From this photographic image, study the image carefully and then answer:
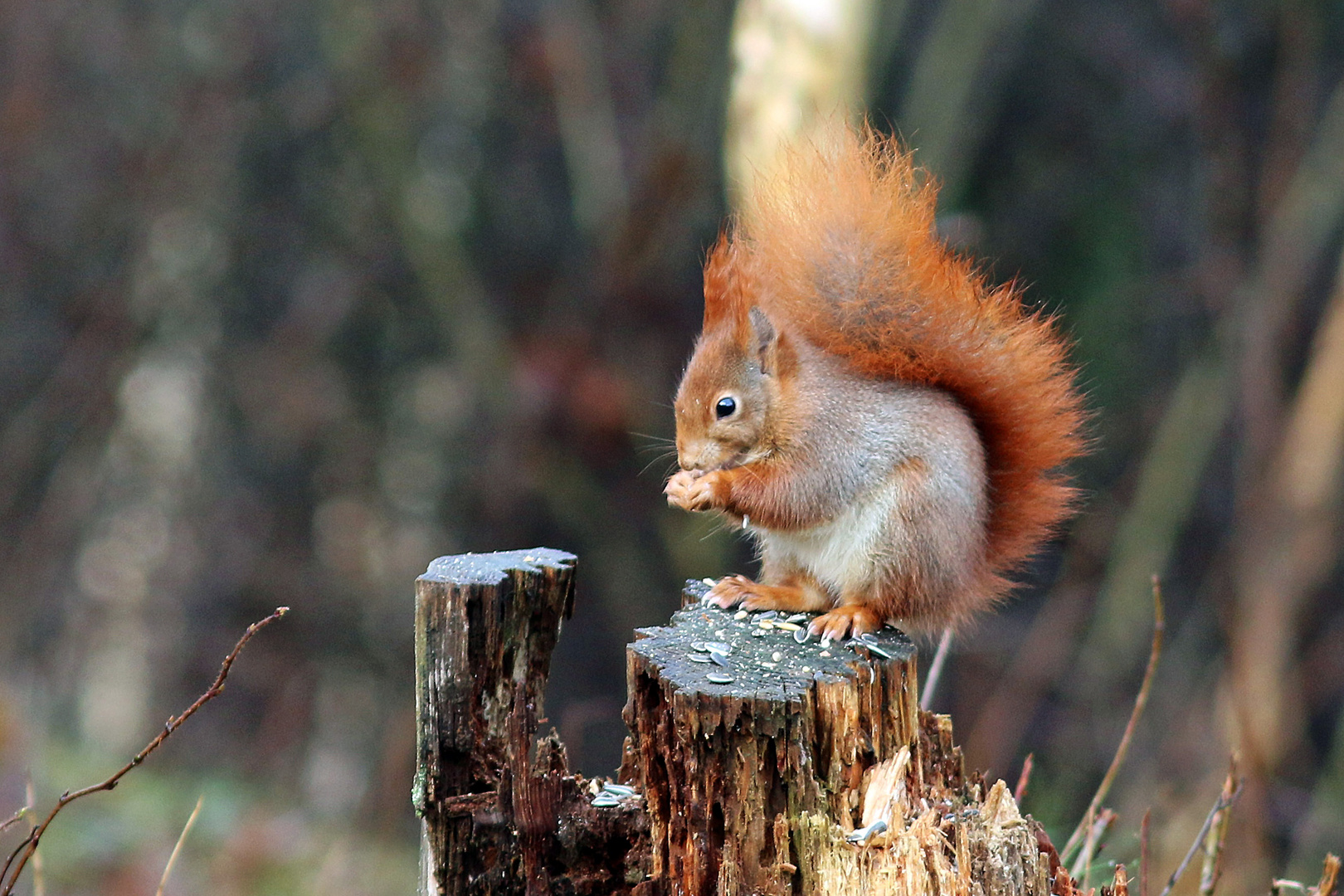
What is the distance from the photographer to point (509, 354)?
455 cm

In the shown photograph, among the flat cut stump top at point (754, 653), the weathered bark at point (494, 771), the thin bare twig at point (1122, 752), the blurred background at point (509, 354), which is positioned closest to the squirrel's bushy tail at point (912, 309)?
the thin bare twig at point (1122, 752)

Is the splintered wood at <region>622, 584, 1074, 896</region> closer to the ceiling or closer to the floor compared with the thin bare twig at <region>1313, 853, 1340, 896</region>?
closer to the ceiling

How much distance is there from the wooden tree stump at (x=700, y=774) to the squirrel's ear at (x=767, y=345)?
0.38 meters

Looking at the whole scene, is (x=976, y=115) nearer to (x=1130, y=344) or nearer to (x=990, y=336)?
(x=1130, y=344)

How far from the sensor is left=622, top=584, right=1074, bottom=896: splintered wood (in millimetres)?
1293

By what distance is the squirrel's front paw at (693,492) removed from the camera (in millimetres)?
1690

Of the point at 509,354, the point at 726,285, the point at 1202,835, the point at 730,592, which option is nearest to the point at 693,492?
the point at 730,592

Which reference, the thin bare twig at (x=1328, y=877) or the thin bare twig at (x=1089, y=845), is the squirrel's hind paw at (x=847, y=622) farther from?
the thin bare twig at (x=1328, y=877)

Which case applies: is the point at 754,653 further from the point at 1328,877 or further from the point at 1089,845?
the point at 1328,877

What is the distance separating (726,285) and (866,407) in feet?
0.90

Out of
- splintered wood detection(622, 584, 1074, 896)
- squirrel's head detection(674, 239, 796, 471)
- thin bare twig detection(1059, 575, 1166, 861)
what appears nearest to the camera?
splintered wood detection(622, 584, 1074, 896)

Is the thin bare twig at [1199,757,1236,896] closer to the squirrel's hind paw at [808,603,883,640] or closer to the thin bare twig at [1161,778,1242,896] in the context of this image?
the thin bare twig at [1161,778,1242,896]

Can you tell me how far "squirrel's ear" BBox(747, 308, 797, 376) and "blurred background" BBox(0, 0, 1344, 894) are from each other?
2091mm

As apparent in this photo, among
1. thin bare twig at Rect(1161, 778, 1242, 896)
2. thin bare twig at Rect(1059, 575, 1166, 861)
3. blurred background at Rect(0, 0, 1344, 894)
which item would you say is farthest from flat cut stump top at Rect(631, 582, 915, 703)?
blurred background at Rect(0, 0, 1344, 894)
